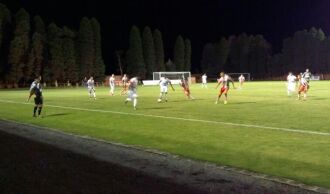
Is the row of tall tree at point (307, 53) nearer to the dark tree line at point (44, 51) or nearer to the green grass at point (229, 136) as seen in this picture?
the dark tree line at point (44, 51)

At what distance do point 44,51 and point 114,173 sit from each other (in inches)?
4395

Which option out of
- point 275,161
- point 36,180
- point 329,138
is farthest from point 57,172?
point 329,138

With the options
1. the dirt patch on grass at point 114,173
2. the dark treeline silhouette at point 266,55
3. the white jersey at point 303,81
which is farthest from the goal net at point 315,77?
the dirt patch on grass at point 114,173

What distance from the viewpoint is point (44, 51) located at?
398 feet

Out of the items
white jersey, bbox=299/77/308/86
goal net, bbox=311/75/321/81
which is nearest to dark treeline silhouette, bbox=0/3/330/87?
goal net, bbox=311/75/321/81

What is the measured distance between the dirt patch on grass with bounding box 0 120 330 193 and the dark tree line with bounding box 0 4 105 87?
98.1 meters

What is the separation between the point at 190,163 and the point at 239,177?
232 centimetres

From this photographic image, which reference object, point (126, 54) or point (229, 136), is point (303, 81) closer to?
point (229, 136)

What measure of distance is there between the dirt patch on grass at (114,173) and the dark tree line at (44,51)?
322 feet

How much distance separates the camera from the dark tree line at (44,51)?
11294 cm

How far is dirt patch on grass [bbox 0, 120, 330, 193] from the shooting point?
458 inches

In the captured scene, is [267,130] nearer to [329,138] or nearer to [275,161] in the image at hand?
[329,138]

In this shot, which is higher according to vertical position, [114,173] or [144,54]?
[144,54]

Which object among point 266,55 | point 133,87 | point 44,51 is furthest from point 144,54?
point 133,87
